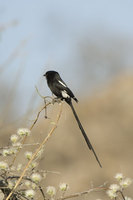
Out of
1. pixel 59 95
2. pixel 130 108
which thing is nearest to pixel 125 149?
pixel 130 108

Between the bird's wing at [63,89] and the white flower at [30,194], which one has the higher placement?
the bird's wing at [63,89]

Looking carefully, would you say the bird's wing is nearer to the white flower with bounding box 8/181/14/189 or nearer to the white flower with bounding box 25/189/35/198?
the white flower with bounding box 8/181/14/189

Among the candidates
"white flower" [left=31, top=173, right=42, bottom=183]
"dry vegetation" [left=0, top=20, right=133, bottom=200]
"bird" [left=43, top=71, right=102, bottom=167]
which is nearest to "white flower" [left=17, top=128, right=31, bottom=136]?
"white flower" [left=31, top=173, right=42, bottom=183]

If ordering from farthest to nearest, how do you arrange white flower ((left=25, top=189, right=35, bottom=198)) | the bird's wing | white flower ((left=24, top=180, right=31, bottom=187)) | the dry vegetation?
1. the dry vegetation
2. the bird's wing
3. white flower ((left=24, top=180, right=31, bottom=187))
4. white flower ((left=25, top=189, right=35, bottom=198))

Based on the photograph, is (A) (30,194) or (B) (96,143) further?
(B) (96,143)

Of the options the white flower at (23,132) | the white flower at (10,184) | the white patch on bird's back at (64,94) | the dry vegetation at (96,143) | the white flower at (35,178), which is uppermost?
the dry vegetation at (96,143)

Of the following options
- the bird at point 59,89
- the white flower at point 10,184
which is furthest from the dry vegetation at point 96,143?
the white flower at point 10,184

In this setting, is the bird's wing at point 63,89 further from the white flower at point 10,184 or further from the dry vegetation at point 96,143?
the dry vegetation at point 96,143

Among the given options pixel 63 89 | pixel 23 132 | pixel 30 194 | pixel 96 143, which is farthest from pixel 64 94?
pixel 96 143

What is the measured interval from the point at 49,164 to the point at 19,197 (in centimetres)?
931

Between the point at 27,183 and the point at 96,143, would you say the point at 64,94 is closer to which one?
the point at 27,183

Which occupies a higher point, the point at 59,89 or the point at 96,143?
the point at 96,143

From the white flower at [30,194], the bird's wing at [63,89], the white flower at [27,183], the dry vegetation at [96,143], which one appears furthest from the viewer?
the dry vegetation at [96,143]

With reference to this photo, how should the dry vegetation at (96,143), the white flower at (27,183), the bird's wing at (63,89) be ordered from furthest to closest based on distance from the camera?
the dry vegetation at (96,143) → the bird's wing at (63,89) → the white flower at (27,183)
